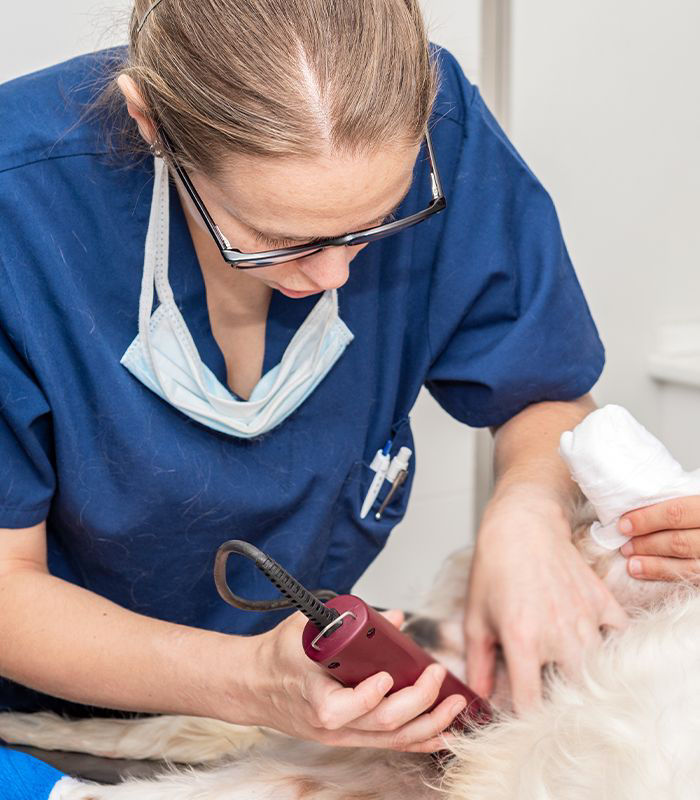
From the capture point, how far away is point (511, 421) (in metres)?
1.09

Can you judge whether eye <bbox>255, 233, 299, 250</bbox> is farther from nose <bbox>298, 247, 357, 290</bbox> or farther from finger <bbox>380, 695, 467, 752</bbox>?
finger <bbox>380, 695, 467, 752</bbox>

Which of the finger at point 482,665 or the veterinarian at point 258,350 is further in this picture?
the finger at point 482,665

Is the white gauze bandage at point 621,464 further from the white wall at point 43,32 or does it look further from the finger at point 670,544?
the white wall at point 43,32

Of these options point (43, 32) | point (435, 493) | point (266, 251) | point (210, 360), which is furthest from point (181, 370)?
point (435, 493)

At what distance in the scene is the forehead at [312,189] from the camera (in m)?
0.71

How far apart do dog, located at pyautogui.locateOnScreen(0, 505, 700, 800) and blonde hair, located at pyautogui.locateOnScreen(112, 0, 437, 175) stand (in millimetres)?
426

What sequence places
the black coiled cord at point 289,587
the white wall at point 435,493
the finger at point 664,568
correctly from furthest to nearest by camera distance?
the white wall at point 435,493
the finger at point 664,568
the black coiled cord at point 289,587

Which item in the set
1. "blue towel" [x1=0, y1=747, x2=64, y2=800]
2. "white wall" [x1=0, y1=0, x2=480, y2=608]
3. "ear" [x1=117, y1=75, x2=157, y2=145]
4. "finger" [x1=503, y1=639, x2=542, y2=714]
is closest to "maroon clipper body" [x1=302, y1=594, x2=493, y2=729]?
"finger" [x1=503, y1=639, x2=542, y2=714]

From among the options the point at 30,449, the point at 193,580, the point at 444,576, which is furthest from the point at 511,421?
the point at 30,449

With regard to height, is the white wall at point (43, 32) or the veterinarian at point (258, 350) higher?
the white wall at point (43, 32)

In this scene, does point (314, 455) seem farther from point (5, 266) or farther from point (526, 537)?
point (5, 266)

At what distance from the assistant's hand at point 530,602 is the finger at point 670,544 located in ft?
0.19

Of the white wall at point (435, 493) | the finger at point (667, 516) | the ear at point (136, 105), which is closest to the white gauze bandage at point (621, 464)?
the finger at point (667, 516)

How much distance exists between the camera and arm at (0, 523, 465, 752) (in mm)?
686
